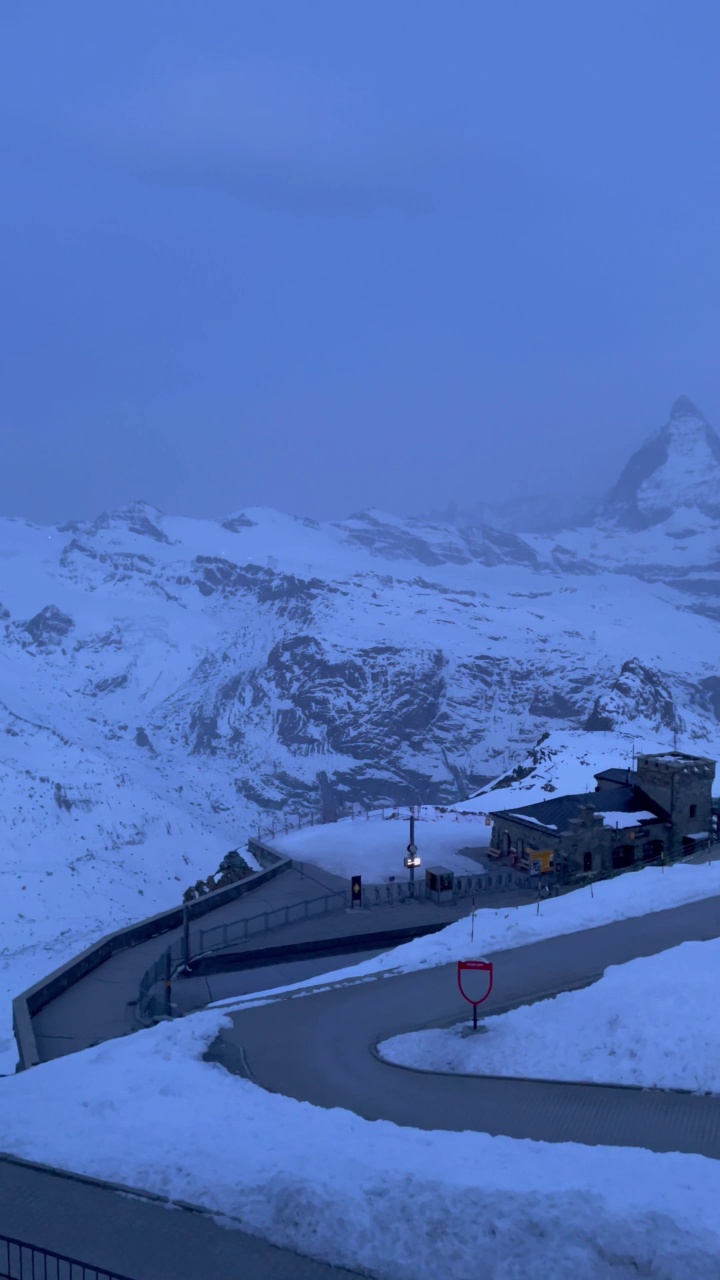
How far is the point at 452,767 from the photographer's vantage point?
154 meters

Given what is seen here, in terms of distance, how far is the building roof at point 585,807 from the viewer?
119ft

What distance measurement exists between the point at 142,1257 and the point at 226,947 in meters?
18.8

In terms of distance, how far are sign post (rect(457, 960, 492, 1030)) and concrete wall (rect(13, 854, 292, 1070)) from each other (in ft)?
33.8

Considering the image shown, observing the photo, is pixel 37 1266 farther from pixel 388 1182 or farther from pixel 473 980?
pixel 473 980

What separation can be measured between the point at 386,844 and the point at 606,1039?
25423mm

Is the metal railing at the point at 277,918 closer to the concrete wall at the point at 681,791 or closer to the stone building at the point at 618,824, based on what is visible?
the stone building at the point at 618,824

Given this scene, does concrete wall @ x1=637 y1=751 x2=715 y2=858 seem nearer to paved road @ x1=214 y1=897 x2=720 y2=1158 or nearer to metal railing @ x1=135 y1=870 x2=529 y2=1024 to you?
metal railing @ x1=135 y1=870 x2=529 y2=1024

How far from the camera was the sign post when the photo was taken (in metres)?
17.4

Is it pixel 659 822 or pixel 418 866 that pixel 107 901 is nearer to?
pixel 418 866

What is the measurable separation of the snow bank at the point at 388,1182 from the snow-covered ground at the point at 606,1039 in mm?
3469

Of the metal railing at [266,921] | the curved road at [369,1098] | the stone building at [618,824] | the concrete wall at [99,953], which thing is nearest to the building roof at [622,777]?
the stone building at [618,824]

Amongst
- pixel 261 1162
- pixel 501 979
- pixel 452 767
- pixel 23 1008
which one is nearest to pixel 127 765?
pixel 452 767

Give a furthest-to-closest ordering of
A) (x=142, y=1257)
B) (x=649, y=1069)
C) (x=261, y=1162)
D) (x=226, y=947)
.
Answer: (x=226, y=947), (x=649, y=1069), (x=261, y=1162), (x=142, y=1257)

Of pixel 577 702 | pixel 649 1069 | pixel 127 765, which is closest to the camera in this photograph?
pixel 649 1069
